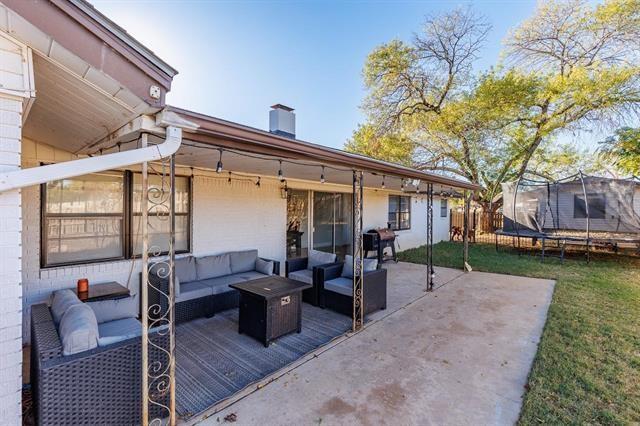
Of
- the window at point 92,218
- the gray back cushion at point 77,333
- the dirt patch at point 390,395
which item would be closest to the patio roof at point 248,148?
the window at point 92,218

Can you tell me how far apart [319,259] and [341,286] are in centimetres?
97

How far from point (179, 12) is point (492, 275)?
369 inches

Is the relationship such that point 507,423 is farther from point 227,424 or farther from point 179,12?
point 179,12

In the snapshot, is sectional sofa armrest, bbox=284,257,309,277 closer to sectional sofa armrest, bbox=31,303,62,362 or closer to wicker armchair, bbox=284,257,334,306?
wicker armchair, bbox=284,257,334,306

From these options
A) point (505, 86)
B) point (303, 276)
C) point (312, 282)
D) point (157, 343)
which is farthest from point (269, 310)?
point (505, 86)

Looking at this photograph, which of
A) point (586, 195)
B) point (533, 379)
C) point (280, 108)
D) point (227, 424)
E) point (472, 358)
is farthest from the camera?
point (586, 195)

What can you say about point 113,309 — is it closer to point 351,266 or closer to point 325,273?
point 325,273

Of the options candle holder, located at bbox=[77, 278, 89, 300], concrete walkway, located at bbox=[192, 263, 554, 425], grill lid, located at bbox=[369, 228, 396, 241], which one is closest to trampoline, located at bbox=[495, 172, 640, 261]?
grill lid, located at bbox=[369, 228, 396, 241]

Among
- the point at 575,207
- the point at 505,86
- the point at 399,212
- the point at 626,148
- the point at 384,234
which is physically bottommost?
the point at 384,234

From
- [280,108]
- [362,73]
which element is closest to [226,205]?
[280,108]

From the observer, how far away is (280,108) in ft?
16.0

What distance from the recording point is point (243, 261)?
18.1 ft

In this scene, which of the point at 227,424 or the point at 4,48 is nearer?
the point at 4,48

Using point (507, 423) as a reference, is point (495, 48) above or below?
above
